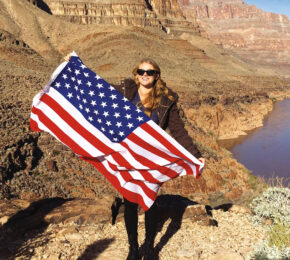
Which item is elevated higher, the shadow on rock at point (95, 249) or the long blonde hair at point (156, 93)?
the long blonde hair at point (156, 93)

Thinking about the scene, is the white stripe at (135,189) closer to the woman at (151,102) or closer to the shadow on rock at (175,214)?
the woman at (151,102)

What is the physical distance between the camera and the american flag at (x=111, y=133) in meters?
3.93

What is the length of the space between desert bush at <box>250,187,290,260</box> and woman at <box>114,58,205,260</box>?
58.3 inches

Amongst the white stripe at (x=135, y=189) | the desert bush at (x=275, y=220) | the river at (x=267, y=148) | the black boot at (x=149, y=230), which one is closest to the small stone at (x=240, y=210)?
the desert bush at (x=275, y=220)

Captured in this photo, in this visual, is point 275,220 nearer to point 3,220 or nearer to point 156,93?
point 156,93

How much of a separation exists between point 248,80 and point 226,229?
233 feet

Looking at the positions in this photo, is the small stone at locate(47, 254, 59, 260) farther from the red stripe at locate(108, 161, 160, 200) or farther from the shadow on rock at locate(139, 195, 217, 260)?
the shadow on rock at locate(139, 195, 217, 260)

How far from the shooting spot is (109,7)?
10644 cm

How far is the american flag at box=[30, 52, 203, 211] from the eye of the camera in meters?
3.93

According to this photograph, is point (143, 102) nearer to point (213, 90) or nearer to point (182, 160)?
point (182, 160)

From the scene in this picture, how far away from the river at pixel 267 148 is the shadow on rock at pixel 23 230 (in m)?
22.2

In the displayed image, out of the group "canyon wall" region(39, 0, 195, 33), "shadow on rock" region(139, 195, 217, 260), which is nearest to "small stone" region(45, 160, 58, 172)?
"shadow on rock" region(139, 195, 217, 260)

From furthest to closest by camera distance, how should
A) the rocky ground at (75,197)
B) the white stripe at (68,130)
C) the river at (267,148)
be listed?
1. the river at (267,148)
2. the rocky ground at (75,197)
3. the white stripe at (68,130)

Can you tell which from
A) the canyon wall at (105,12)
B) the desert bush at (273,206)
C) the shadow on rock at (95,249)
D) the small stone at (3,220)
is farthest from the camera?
the canyon wall at (105,12)
